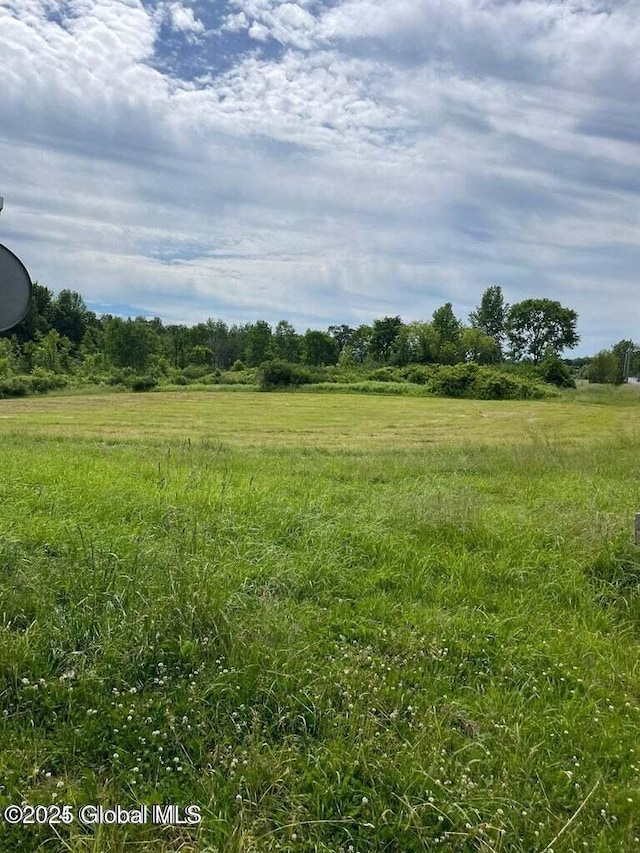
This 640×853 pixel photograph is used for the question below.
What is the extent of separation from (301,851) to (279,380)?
147 feet

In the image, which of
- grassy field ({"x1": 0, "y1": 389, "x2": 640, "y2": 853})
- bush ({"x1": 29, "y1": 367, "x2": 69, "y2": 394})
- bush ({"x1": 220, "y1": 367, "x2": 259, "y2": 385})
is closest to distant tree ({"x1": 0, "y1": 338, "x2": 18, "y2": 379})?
bush ({"x1": 29, "y1": 367, "x2": 69, "y2": 394})

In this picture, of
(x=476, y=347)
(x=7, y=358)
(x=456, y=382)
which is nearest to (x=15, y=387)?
(x=7, y=358)

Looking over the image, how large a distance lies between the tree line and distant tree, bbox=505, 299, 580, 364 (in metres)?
0.13

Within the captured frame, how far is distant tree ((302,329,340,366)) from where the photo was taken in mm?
67812

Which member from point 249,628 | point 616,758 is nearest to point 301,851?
point 249,628

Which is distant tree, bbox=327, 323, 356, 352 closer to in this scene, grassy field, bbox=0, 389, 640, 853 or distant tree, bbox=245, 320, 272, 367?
distant tree, bbox=245, 320, 272, 367

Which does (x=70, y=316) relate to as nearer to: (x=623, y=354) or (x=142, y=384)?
(x=142, y=384)

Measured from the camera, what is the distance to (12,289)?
2.90 meters

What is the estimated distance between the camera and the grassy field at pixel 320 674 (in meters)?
1.95

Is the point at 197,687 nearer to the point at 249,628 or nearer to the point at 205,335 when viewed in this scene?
the point at 249,628

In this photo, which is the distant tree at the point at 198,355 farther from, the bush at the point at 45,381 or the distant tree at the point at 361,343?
the bush at the point at 45,381

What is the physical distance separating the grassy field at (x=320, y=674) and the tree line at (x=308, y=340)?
53424mm

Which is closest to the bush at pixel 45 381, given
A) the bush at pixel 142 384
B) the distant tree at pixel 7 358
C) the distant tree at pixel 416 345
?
the distant tree at pixel 7 358

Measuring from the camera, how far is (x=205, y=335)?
74.0 metres
